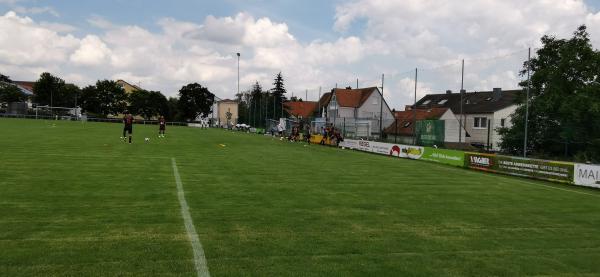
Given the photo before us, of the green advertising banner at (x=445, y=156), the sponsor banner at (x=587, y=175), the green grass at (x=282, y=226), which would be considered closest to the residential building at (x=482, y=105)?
the green advertising banner at (x=445, y=156)

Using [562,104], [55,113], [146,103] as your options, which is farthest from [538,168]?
[146,103]

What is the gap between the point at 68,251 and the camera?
19.3 feet

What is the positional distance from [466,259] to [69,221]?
5867 mm

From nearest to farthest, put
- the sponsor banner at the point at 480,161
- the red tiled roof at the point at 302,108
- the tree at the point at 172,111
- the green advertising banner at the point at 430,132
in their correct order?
the sponsor banner at the point at 480,161 → the green advertising banner at the point at 430,132 → the red tiled roof at the point at 302,108 → the tree at the point at 172,111

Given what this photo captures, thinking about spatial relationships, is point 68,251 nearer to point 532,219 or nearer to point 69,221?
point 69,221

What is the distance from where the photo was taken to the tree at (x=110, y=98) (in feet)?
344

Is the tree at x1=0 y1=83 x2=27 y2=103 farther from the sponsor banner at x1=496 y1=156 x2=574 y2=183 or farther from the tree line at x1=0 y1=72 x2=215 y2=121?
the sponsor banner at x1=496 y1=156 x2=574 y2=183

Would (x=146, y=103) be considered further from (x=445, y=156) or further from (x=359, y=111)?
(x=445, y=156)

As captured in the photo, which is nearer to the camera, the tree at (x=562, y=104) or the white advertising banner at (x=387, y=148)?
the tree at (x=562, y=104)

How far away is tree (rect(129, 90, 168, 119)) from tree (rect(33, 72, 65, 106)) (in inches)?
605

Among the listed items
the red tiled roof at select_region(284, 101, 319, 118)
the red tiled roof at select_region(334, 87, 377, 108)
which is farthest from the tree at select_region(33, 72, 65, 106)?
the red tiled roof at select_region(334, 87, 377, 108)

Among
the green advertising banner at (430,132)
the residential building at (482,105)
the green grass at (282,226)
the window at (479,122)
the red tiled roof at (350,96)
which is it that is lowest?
the green grass at (282,226)

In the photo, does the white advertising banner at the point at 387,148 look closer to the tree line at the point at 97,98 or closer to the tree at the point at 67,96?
the tree line at the point at 97,98

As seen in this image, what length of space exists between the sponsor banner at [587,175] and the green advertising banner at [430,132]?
11.0m
